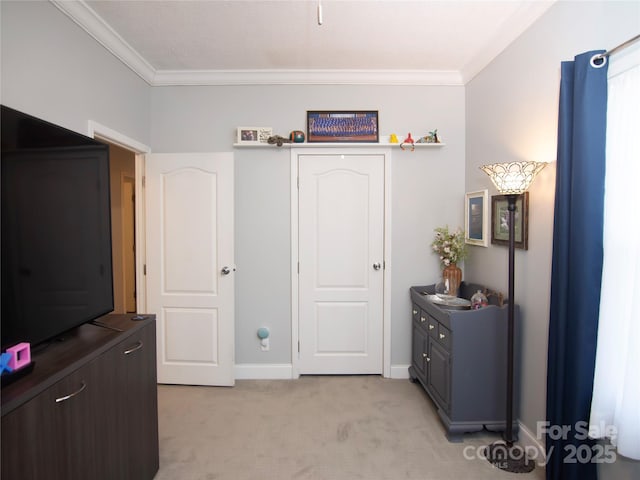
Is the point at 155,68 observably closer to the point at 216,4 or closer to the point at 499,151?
the point at 216,4

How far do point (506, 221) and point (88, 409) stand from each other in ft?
8.32

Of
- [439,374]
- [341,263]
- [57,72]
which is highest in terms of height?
[57,72]

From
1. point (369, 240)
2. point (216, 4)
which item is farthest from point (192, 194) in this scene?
point (369, 240)

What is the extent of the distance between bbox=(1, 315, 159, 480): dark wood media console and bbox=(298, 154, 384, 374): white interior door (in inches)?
59.8

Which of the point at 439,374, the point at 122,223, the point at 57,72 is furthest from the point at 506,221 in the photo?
the point at 122,223

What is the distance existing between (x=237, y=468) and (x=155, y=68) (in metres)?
3.12

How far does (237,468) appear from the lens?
189 cm

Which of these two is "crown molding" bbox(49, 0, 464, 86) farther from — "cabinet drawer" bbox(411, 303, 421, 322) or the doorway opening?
"cabinet drawer" bbox(411, 303, 421, 322)

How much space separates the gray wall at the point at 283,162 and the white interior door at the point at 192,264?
0.57 ft

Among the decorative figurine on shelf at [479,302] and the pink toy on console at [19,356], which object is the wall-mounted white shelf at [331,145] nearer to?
the decorative figurine on shelf at [479,302]

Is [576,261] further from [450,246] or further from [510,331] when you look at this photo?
[450,246]

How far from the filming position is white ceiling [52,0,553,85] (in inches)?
78.6

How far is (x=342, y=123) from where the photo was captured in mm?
2920

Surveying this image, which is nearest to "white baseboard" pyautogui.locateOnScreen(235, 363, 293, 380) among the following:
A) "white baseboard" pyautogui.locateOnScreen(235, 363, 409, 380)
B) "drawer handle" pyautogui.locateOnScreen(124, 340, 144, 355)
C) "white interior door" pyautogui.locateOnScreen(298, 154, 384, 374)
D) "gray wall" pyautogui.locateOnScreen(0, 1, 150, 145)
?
"white baseboard" pyautogui.locateOnScreen(235, 363, 409, 380)
